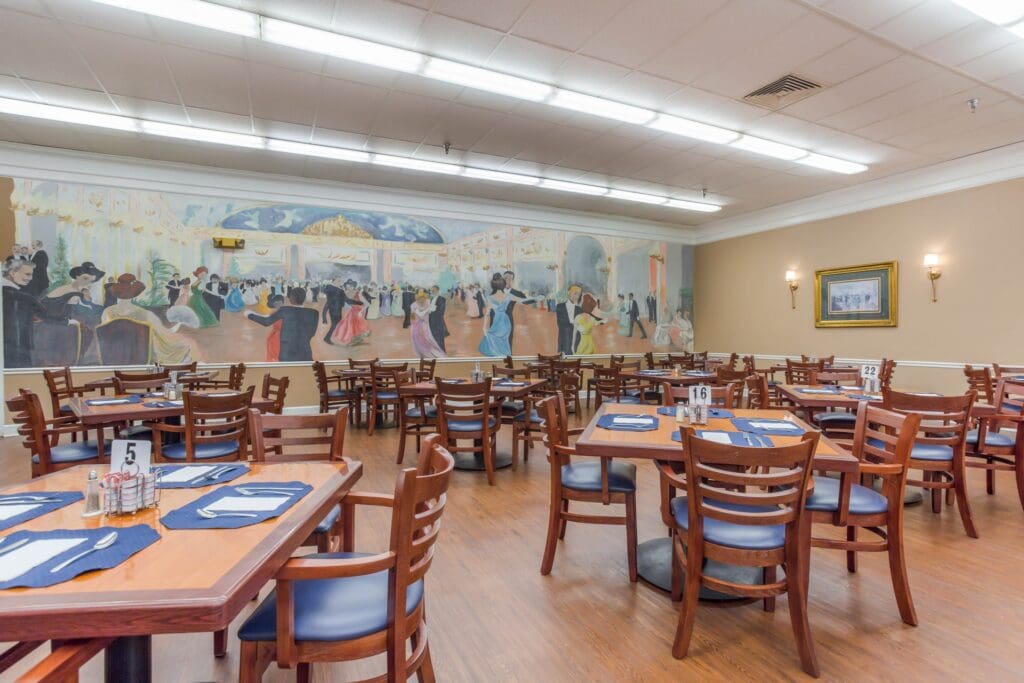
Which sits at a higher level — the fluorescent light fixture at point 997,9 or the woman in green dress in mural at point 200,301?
the fluorescent light fixture at point 997,9

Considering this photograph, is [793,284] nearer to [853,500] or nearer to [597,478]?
[853,500]

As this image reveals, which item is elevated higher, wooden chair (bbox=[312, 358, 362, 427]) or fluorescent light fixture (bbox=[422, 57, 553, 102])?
fluorescent light fixture (bbox=[422, 57, 553, 102])

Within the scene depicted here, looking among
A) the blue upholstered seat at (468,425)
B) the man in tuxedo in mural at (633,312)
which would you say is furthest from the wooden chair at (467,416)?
the man in tuxedo in mural at (633,312)

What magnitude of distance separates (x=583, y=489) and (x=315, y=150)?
5707mm

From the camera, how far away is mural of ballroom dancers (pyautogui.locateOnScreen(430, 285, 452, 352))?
28.3ft

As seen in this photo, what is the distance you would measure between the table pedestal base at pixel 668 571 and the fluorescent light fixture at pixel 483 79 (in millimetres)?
4058

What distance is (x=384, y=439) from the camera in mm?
Result: 6250

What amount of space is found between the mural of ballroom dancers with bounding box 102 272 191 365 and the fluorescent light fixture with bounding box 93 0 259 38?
4.37 m

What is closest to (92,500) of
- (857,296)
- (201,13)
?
(201,13)

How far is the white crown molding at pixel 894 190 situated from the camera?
6.55m

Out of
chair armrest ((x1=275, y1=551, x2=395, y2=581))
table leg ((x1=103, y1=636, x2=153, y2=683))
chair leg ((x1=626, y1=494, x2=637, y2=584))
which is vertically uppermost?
chair armrest ((x1=275, y1=551, x2=395, y2=581))

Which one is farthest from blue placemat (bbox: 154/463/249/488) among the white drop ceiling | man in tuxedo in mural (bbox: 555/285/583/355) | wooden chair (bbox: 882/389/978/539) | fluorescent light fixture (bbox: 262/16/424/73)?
man in tuxedo in mural (bbox: 555/285/583/355)

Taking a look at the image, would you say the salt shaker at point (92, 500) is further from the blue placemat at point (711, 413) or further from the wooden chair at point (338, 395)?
the wooden chair at point (338, 395)

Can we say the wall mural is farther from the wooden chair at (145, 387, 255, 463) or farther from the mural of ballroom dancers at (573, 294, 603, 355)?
the wooden chair at (145, 387, 255, 463)
